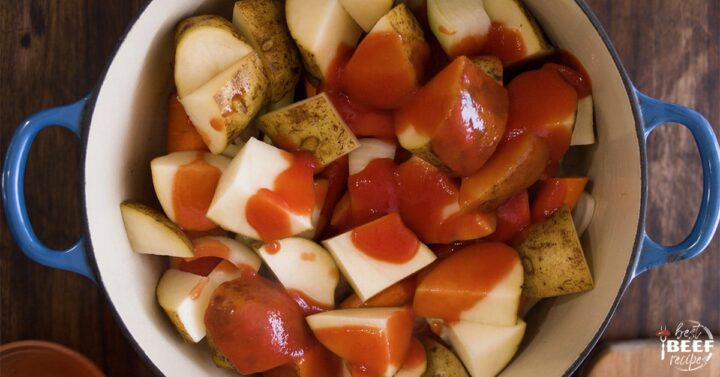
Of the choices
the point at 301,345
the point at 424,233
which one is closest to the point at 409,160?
the point at 424,233

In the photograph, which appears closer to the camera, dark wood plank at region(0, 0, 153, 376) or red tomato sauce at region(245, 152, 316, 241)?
red tomato sauce at region(245, 152, 316, 241)

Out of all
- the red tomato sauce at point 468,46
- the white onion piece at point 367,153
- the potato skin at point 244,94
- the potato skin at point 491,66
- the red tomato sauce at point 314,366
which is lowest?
the red tomato sauce at point 314,366

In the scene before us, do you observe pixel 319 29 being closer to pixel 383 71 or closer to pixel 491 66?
pixel 383 71

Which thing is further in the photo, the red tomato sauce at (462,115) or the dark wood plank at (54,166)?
the dark wood plank at (54,166)

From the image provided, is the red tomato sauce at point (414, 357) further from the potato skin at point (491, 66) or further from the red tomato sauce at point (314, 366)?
the potato skin at point (491, 66)

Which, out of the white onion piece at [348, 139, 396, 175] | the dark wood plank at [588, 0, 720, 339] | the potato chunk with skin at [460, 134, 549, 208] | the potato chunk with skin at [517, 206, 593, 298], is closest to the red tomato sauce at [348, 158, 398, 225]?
the white onion piece at [348, 139, 396, 175]

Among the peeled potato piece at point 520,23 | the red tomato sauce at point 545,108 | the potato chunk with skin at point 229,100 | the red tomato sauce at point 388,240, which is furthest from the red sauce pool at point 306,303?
the peeled potato piece at point 520,23

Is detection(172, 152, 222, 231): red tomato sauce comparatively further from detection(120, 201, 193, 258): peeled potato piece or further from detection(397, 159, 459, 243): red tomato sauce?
detection(397, 159, 459, 243): red tomato sauce
